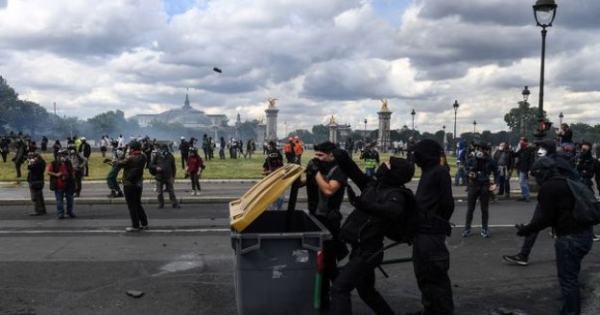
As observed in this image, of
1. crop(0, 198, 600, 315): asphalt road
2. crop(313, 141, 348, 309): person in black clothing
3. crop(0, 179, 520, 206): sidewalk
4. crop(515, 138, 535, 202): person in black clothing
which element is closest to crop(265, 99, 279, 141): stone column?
crop(0, 179, 520, 206): sidewalk

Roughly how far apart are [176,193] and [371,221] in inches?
551

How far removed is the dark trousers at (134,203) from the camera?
35.5ft

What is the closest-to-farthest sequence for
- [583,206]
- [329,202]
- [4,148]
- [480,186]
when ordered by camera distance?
1. [583,206]
2. [329,202]
3. [480,186]
4. [4,148]

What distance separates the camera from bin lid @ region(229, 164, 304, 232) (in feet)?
16.4

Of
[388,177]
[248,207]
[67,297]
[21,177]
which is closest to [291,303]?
[248,207]

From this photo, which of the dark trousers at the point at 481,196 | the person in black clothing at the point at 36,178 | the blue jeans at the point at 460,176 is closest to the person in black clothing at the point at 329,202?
the dark trousers at the point at 481,196

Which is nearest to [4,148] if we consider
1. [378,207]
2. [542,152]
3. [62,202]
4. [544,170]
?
[62,202]

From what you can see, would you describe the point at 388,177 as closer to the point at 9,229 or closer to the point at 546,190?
the point at 546,190

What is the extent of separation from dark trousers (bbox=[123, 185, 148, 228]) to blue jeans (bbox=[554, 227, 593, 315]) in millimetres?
7860

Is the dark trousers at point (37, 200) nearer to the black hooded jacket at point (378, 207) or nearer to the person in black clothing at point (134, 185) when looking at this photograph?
the person in black clothing at point (134, 185)

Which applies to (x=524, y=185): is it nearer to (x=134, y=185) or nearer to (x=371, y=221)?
(x=134, y=185)

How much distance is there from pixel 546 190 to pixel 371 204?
5.89 ft

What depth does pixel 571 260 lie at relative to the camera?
528cm

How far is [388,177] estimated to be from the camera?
498 centimetres
